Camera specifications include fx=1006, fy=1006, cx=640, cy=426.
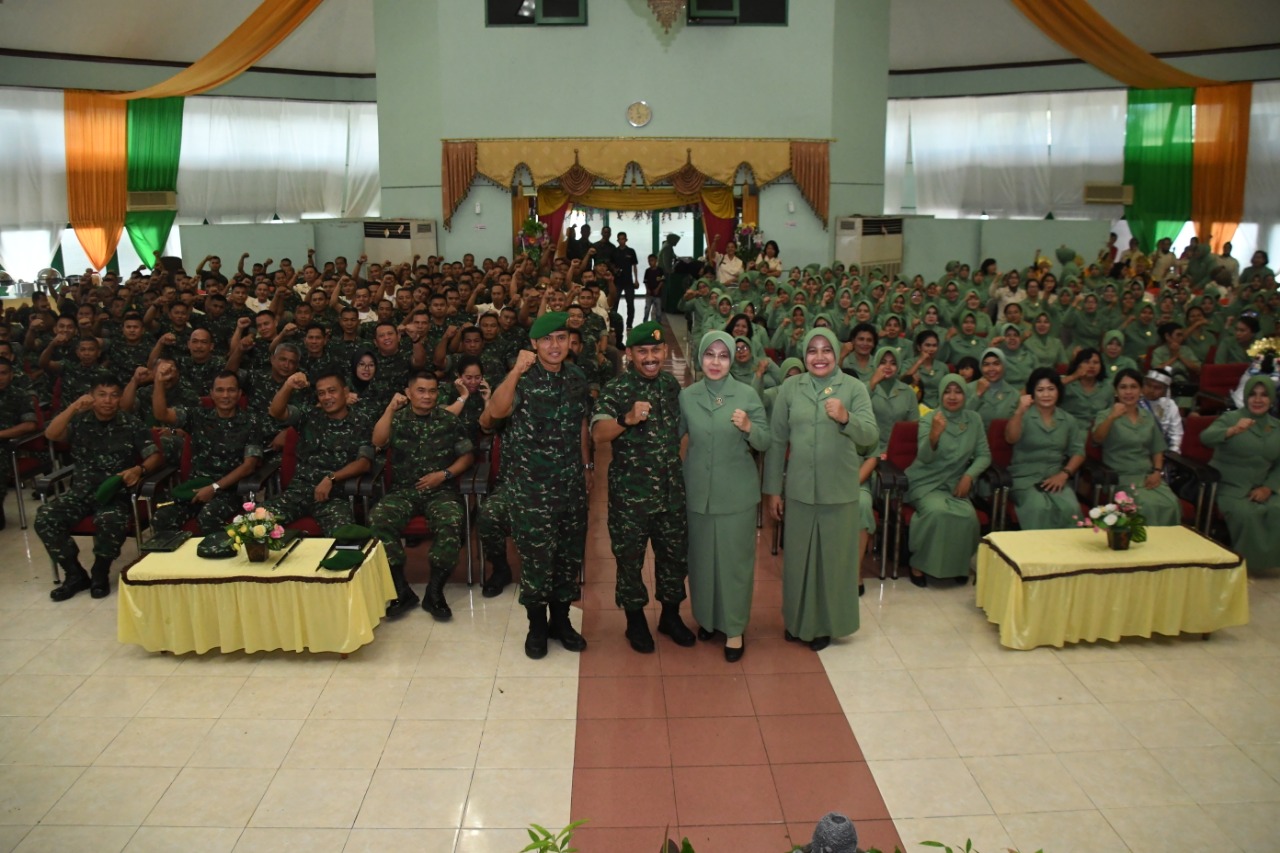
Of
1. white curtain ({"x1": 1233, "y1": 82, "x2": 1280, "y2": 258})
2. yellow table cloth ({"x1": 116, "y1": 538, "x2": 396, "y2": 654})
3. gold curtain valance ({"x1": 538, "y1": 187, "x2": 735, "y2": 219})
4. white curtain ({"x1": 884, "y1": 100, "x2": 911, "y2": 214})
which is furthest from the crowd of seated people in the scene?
white curtain ({"x1": 884, "y1": 100, "x2": 911, "y2": 214})

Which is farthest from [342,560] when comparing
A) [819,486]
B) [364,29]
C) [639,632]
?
[364,29]

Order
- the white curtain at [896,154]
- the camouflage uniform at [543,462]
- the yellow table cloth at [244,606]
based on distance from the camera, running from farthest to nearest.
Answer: the white curtain at [896,154] → the yellow table cloth at [244,606] → the camouflage uniform at [543,462]

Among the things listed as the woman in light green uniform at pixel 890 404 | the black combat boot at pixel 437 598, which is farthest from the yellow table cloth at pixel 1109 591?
the black combat boot at pixel 437 598

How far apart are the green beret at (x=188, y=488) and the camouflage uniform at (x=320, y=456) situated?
0.45 m

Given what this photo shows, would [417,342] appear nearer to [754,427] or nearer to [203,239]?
[754,427]

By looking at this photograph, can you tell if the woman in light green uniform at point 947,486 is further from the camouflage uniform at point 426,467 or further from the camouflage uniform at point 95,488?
the camouflage uniform at point 95,488

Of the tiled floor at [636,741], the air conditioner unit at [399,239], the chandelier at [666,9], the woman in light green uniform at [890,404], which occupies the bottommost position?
the tiled floor at [636,741]

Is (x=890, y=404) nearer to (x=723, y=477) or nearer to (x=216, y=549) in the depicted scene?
(x=723, y=477)

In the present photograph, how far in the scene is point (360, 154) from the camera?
21.0 meters

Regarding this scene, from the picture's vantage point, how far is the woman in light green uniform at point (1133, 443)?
6055 mm

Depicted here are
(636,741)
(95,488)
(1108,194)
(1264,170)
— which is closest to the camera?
(636,741)

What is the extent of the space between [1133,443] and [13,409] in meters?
7.53

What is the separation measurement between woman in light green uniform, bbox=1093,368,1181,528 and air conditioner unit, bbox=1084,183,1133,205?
15.0 m

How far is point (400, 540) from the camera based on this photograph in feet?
18.6
